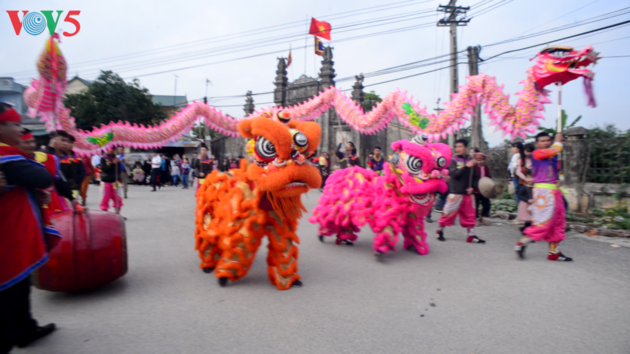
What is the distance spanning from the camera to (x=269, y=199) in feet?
11.7

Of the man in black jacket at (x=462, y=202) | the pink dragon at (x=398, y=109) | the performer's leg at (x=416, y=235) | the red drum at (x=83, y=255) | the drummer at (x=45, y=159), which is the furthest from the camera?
the man in black jacket at (x=462, y=202)

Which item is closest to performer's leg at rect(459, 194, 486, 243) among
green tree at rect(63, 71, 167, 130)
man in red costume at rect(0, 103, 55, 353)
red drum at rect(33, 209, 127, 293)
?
red drum at rect(33, 209, 127, 293)

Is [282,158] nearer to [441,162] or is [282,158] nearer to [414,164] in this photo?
[414,164]

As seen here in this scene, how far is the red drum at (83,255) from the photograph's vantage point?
122 inches

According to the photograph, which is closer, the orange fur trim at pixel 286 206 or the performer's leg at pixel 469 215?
the orange fur trim at pixel 286 206

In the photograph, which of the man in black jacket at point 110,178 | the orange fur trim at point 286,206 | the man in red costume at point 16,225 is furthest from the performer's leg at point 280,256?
the man in black jacket at point 110,178

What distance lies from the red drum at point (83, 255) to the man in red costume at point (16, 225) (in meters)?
0.71

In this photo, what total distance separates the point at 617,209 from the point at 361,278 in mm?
6459

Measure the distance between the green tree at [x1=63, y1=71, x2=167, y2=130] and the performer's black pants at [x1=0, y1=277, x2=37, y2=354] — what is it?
20576 millimetres

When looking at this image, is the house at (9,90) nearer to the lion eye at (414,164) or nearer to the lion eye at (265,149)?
the lion eye at (265,149)

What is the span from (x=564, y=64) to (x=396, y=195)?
10.1ft

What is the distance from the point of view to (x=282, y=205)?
361 centimetres

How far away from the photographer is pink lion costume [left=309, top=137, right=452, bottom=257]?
4.59 meters

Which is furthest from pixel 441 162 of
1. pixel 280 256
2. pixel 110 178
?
pixel 110 178
